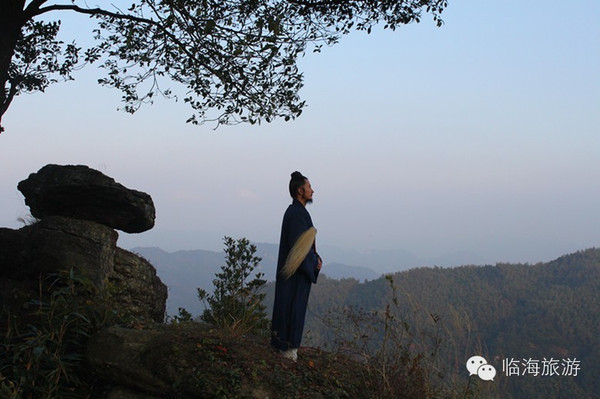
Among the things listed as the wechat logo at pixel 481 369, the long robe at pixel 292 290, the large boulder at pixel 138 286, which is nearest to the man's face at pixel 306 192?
the long robe at pixel 292 290

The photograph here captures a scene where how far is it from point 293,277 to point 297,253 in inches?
16.3

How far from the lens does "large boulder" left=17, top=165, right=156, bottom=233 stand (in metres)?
10.0

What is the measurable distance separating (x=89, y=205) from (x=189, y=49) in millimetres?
3840

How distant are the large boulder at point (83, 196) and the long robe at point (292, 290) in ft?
11.6

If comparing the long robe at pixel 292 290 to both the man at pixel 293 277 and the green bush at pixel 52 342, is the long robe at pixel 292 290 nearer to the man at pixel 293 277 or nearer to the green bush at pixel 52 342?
the man at pixel 293 277

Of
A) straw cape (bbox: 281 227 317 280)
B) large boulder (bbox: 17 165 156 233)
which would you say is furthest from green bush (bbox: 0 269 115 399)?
straw cape (bbox: 281 227 317 280)

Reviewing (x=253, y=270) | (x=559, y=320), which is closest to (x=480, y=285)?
(x=559, y=320)

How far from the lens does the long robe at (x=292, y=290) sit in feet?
26.9

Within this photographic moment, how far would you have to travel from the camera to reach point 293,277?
27.6 ft

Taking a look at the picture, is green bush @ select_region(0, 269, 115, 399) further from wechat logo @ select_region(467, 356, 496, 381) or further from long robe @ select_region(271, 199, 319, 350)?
wechat logo @ select_region(467, 356, 496, 381)

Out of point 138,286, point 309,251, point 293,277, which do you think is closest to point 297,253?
point 309,251

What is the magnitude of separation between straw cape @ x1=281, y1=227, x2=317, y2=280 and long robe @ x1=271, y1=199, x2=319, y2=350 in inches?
2.8

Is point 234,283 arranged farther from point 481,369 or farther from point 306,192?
point 481,369

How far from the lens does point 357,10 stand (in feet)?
38.2
